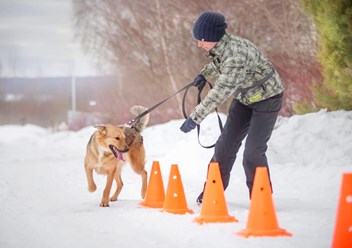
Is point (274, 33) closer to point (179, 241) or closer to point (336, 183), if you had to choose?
point (336, 183)

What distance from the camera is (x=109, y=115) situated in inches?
913

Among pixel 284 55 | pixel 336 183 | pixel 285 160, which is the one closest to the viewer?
pixel 336 183

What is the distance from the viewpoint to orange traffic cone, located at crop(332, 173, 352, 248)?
12.9 feet

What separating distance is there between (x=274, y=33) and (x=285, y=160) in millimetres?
6202

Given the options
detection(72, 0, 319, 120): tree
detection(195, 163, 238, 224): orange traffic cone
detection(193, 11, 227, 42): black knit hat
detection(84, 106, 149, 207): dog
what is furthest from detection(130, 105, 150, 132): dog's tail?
detection(72, 0, 319, 120): tree

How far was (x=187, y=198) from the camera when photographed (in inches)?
284

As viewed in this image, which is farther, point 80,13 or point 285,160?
point 80,13

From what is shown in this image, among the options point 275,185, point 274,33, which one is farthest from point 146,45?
point 275,185

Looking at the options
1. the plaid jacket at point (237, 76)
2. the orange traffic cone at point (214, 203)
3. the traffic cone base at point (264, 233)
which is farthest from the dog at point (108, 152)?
the traffic cone base at point (264, 233)

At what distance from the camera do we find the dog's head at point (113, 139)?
6965mm

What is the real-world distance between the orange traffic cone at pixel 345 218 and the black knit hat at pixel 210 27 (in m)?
2.25

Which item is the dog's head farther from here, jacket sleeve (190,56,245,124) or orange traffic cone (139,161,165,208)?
jacket sleeve (190,56,245,124)

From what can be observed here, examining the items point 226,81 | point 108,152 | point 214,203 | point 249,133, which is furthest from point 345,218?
point 108,152

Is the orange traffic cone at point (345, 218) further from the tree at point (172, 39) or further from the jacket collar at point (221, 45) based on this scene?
the tree at point (172, 39)
